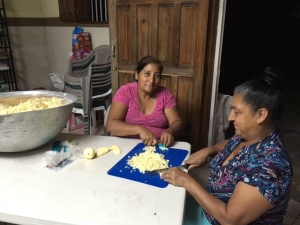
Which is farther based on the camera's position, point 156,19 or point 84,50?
point 84,50

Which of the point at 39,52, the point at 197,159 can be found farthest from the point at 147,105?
the point at 39,52

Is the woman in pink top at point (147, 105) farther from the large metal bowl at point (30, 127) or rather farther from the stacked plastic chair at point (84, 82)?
the stacked plastic chair at point (84, 82)

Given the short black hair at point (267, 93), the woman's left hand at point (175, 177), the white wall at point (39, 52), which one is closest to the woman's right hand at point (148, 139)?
the woman's left hand at point (175, 177)

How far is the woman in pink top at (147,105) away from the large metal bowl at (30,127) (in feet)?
1.57

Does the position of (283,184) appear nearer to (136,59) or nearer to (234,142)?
(234,142)

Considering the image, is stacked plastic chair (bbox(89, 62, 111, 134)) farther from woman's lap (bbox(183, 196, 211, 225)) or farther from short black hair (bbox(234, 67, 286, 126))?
short black hair (bbox(234, 67, 286, 126))

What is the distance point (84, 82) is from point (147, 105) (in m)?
1.51

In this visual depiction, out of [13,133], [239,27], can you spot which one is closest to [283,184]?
[13,133]

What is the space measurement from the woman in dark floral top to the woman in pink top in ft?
2.06

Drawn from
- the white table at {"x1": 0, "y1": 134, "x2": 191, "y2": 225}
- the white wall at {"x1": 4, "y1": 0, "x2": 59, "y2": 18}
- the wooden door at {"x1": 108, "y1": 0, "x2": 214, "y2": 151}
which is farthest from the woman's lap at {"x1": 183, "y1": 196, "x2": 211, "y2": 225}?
the white wall at {"x1": 4, "y1": 0, "x2": 59, "y2": 18}

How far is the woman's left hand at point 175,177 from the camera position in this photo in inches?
39.6

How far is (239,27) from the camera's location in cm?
551

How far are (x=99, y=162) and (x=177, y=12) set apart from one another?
1726 millimetres

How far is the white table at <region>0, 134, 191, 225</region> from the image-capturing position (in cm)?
83
